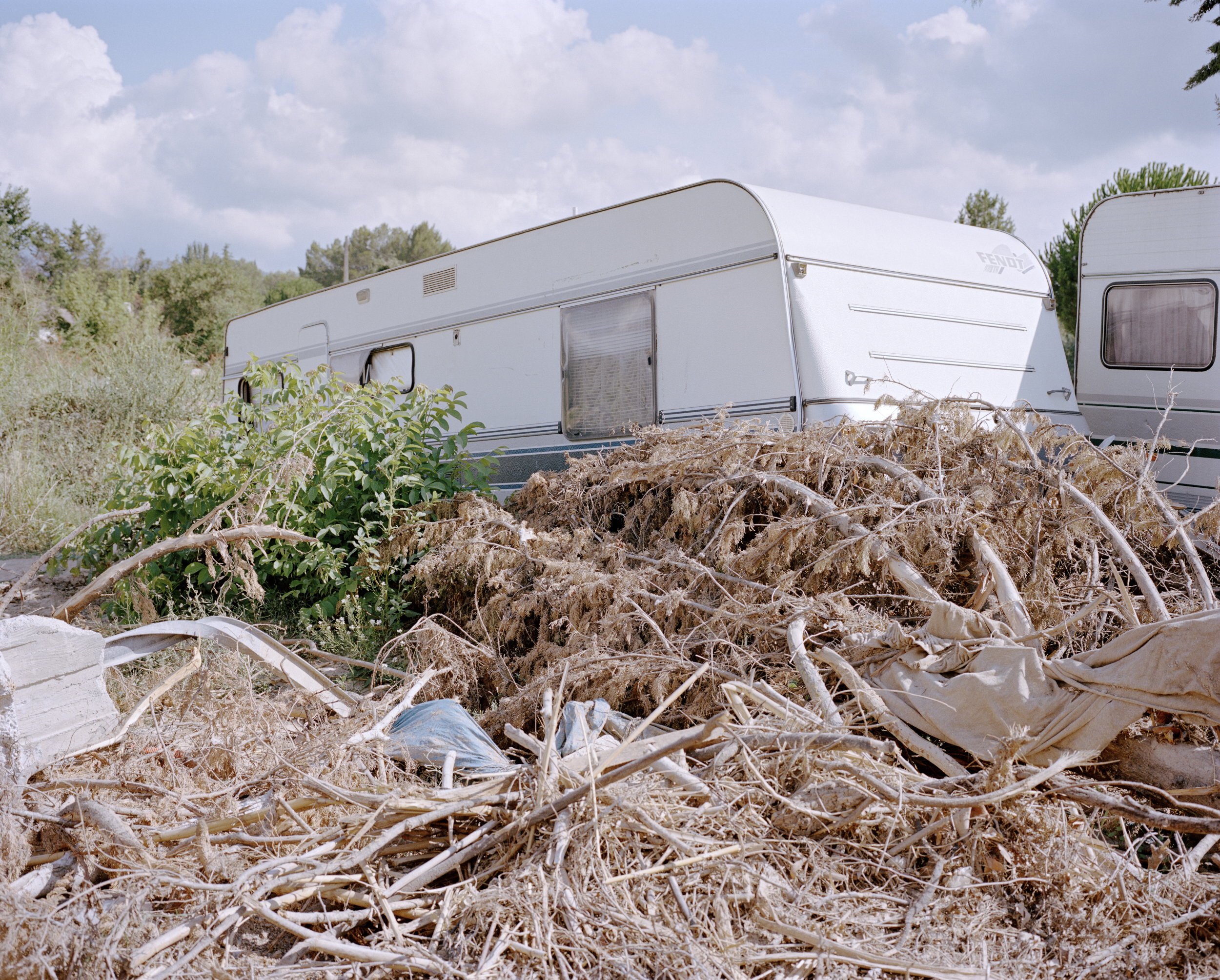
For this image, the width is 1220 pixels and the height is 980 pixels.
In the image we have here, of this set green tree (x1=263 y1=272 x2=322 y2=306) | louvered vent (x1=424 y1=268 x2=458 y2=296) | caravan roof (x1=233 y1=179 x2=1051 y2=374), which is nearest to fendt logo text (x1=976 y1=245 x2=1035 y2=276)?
caravan roof (x1=233 y1=179 x2=1051 y2=374)

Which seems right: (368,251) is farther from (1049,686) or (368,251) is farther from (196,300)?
(1049,686)

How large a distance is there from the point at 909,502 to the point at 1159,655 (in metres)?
1.50

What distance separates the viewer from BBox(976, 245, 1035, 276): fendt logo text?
6945 mm

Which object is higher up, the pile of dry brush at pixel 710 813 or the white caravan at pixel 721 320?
the white caravan at pixel 721 320

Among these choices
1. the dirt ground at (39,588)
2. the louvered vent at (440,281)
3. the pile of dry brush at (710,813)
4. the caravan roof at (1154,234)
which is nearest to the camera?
the pile of dry brush at (710,813)

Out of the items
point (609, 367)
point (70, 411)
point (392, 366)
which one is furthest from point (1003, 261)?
point (70, 411)

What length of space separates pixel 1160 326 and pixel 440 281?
5.88m

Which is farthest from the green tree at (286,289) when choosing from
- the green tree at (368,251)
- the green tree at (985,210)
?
the green tree at (985,210)

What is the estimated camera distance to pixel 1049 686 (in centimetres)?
320

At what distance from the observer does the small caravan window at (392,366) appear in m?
8.45

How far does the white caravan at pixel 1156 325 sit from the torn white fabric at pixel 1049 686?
4.10m

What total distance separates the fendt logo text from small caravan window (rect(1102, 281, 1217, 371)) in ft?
3.24

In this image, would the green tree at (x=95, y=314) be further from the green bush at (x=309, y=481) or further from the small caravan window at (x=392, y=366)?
the green bush at (x=309, y=481)

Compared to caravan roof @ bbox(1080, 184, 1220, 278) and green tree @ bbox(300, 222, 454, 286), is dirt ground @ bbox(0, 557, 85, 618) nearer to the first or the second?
caravan roof @ bbox(1080, 184, 1220, 278)
